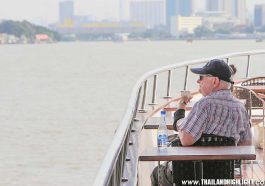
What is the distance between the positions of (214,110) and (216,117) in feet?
0.18

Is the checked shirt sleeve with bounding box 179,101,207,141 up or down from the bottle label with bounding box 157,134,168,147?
up

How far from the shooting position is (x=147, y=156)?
6910mm

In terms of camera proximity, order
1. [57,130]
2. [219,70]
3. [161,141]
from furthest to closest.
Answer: [57,130]
[161,141]
[219,70]

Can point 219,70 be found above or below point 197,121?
above

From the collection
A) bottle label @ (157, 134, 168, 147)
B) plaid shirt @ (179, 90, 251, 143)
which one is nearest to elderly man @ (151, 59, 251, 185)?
plaid shirt @ (179, 90, 251, 143)

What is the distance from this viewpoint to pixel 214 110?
7078 millimetres

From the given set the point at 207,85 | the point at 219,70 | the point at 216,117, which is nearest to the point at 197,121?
the point at 216,117

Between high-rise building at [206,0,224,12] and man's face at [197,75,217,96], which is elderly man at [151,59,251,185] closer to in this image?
man's face at [197,75,217,96]

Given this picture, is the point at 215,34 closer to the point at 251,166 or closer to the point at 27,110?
the point at 27,110

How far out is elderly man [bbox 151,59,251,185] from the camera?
23.0 feet

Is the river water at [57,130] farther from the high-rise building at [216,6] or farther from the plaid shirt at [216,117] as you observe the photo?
the high-rise building at [216,6]

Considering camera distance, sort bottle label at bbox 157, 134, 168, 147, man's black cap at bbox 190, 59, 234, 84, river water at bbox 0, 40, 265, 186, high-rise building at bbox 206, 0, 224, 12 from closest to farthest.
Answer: man's black cap at bbox 190, 59, 234, 84
bottle label at bbox 157, 134, 168, 147
river water at bbox 0, 40, 265, 186
high-rise building at bbox 206, 0, 224, 12

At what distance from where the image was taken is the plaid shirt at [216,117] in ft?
23.1

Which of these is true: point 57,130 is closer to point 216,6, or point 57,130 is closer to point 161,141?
point 161,141
